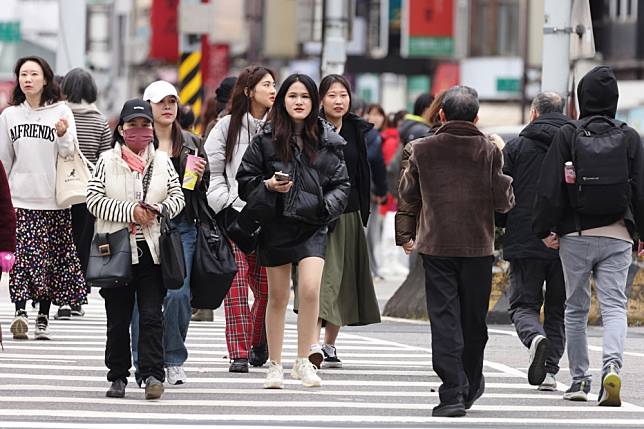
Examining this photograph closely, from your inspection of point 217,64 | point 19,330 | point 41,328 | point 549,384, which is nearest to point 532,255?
point 549,384

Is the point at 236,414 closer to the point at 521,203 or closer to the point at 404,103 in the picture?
the point at 521,203

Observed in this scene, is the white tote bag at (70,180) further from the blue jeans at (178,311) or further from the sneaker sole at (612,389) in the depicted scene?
the sneaker sole at (612,389)

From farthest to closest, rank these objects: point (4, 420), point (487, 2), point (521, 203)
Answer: point (487, 2) < point (521, 203) < point (4, 420)

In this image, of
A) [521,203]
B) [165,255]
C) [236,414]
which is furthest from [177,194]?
[521,203]

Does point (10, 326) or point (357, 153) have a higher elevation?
point (357, 153)

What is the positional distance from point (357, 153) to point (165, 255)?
272cm

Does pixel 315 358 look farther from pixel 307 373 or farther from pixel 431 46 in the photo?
pixel 431 46

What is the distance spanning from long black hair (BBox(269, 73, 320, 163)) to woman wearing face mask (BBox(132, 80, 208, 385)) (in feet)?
1.56

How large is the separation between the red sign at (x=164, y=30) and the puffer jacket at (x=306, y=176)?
54.6 metres

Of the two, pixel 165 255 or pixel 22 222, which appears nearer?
pixel 165 255

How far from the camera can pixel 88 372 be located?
12.8m

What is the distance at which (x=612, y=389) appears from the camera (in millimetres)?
11383

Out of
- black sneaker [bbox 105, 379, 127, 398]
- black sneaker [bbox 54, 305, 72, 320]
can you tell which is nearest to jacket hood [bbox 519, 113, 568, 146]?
black sneaker [bbox 105, 379, 127, 398]

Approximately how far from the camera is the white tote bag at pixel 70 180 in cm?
1512
